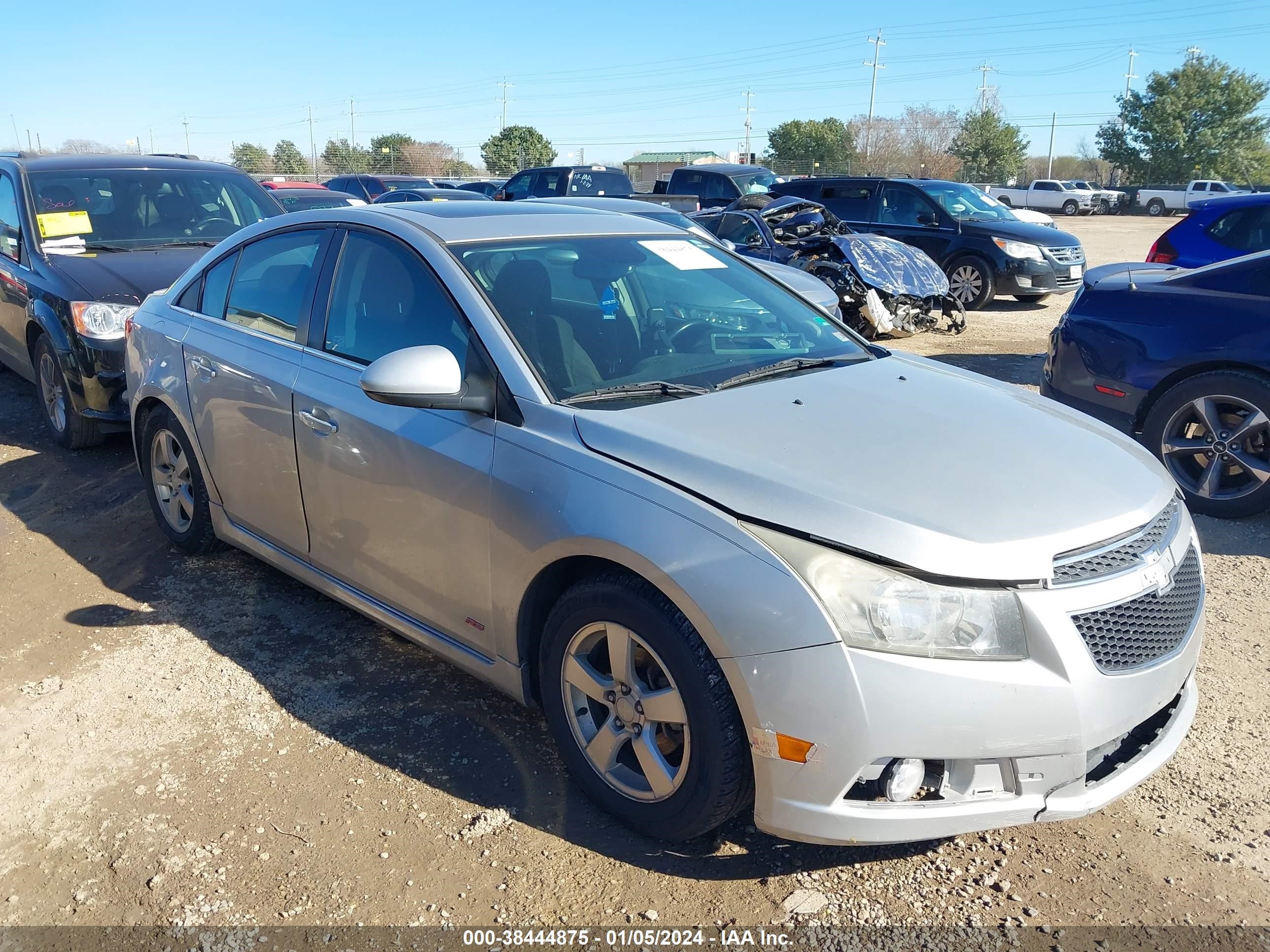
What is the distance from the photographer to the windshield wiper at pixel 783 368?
3207mm

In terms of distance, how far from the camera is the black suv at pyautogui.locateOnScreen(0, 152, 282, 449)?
624cm

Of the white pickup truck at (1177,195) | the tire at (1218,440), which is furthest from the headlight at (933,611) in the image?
the white pickup truck at (1177,195)

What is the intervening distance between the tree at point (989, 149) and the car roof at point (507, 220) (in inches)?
2475

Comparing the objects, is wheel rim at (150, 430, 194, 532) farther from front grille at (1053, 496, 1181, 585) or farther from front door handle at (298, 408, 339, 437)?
front grille at (1053, 496, 1181, 585)

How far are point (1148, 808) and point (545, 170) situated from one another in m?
16.8

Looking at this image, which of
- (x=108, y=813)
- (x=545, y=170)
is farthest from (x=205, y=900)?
(x=545, y=170)

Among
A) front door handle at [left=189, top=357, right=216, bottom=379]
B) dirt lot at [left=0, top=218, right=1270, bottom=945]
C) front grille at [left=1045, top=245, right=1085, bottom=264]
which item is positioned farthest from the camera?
front grille at [left=1045, top=245, right=1085, bottom=264]

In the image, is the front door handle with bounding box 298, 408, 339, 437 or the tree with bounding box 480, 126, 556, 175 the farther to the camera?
the tree with bounding box 480, 126, 556, 175

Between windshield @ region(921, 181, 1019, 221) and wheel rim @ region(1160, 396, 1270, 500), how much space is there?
886 centimetres

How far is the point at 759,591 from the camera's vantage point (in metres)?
2.34

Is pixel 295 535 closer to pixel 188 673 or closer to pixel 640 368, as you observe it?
pixel 188 673

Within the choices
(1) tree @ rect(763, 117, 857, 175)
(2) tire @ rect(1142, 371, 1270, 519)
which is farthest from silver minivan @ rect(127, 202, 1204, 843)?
(1) tree @ rect(763, 117, 857, 175)

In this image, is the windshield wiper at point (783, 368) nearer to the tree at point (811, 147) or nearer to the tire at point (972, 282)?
the tire at point (972, 282)

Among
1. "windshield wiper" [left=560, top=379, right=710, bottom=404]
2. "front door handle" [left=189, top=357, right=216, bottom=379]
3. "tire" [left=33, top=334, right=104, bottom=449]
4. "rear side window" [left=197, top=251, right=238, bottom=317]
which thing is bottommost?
"tire" [left=33, top=334, right=104, bottom=449]
